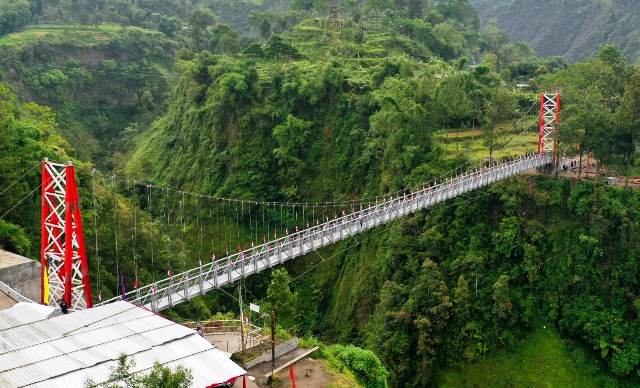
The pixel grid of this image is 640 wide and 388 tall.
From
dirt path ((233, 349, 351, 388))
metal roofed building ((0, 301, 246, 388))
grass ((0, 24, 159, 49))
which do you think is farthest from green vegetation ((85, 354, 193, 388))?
grass ((0, 24, 159, 49))

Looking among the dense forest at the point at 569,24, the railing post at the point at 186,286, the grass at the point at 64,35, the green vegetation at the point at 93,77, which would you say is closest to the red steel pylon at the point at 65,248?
the railing post at the point at 186,286

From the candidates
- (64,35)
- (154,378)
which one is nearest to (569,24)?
(64,35)

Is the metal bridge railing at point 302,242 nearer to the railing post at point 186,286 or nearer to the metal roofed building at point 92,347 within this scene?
the railing post at point 186,286

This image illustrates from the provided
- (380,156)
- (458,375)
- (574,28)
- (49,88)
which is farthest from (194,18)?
(574,28)

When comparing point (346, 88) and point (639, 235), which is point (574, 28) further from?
point (639, 235)

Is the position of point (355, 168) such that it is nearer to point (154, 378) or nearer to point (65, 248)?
point (65, 248)

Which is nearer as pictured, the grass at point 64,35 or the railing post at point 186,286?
the railing post at point 186,286
